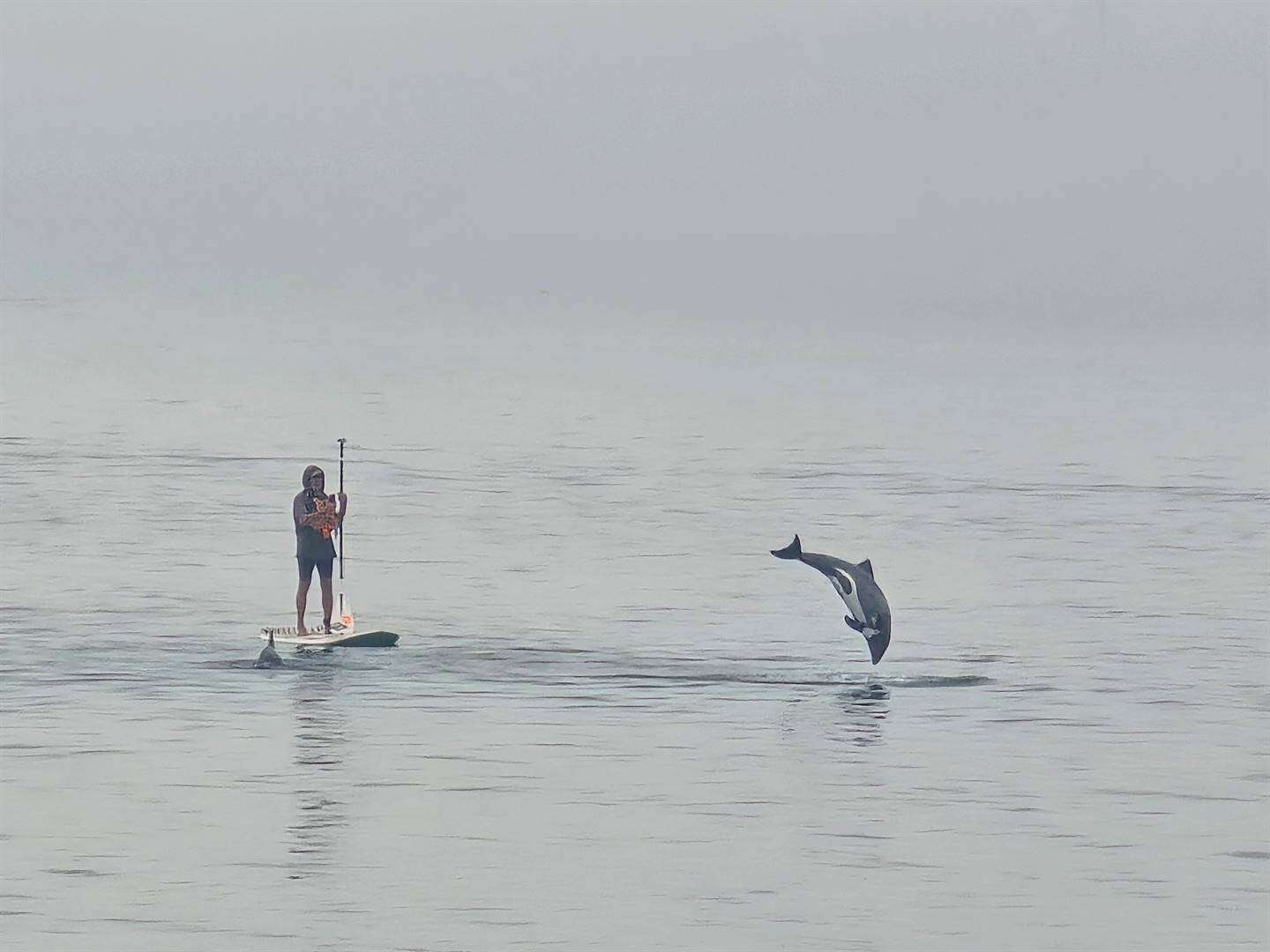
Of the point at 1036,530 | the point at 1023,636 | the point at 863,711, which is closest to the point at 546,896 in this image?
the point at 863,711

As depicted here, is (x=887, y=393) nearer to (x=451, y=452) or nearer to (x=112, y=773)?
(x=451, y=452)

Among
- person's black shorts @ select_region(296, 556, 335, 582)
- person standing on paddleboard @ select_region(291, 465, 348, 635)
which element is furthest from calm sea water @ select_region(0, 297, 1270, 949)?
person's black shorts @ select_region(296, 556, 335, 582)

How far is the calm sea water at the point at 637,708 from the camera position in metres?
24.9

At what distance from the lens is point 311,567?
1403 inches

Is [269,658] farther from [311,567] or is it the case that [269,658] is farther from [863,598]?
[863,598]

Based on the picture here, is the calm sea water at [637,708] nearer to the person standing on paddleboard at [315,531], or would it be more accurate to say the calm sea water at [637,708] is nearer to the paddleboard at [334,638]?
the paddleboard at [334,638]

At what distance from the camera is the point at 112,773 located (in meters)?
29.2

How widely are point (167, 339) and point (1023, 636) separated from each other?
123m

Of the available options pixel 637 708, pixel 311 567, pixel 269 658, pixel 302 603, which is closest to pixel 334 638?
pixel 302 603

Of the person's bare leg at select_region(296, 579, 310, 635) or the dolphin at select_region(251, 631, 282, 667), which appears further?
the person's bare leg at select_region(296, 579, 310, 635)

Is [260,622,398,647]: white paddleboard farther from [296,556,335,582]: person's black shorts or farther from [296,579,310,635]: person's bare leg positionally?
[296,556,335,582]: person's black shorts

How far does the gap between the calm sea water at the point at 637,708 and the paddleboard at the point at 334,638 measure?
267mm

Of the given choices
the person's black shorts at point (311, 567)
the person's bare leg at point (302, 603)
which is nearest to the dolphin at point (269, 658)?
the person's bare leg at point (302, 603)

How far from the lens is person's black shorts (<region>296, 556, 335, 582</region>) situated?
35.5 metres
